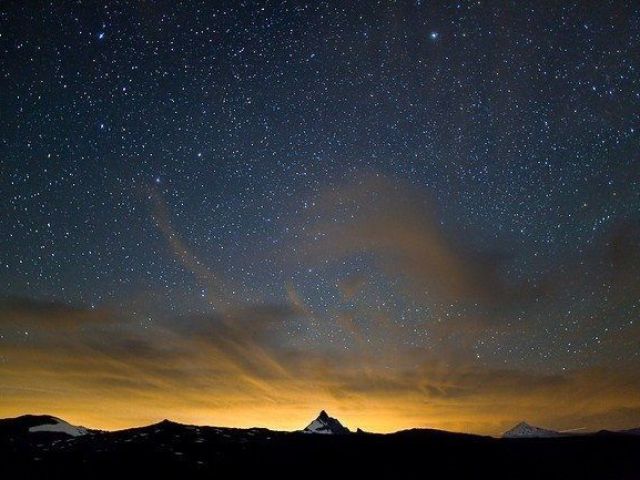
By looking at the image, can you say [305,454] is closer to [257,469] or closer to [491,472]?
[257,469]

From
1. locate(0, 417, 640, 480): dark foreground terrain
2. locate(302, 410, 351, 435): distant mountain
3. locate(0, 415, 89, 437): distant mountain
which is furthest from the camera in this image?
locate(302, 410, 351, 435): distant mountain

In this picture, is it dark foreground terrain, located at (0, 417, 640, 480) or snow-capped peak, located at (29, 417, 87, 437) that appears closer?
dark foreground terrain, located at (0, 417, 640, 480)

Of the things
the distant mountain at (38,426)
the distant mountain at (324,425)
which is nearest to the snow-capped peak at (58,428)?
the distant mountain at (38,426)

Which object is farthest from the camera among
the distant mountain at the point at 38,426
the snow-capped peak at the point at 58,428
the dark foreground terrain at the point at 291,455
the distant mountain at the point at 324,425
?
the distant mountain at the point at 324,425

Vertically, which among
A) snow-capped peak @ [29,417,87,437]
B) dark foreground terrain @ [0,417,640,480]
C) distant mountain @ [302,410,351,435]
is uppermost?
distant mountain @ [302,410,351,435]

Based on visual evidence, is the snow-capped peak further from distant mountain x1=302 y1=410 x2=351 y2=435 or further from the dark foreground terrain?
distant mountain x1=302 y1=410 x2=351 y2=435

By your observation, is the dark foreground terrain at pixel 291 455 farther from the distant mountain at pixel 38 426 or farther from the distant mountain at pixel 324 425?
the distant mountain at pixel 324 425

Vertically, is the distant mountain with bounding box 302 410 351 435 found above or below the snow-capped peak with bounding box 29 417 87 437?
above

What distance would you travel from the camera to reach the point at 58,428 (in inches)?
2837

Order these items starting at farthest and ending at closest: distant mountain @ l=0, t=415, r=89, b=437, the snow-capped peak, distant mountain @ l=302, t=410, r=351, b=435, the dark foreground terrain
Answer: distant mountain @ l=302, t=410, r=351, b=435 → the snow-capped peak → distant mountain @ l=0, t=415, r=89, b=437 → the dark foreground terrain

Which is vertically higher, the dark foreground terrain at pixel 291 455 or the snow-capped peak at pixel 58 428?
the snow-capped peak at pixel 58 428

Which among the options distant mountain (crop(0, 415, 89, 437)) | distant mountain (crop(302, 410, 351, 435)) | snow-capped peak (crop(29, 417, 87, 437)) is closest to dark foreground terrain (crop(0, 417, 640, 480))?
distant mountain (crop(0, 415, 89, 437))

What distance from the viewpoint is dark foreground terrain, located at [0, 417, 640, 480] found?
155 ft

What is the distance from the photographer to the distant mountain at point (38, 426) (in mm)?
67625
